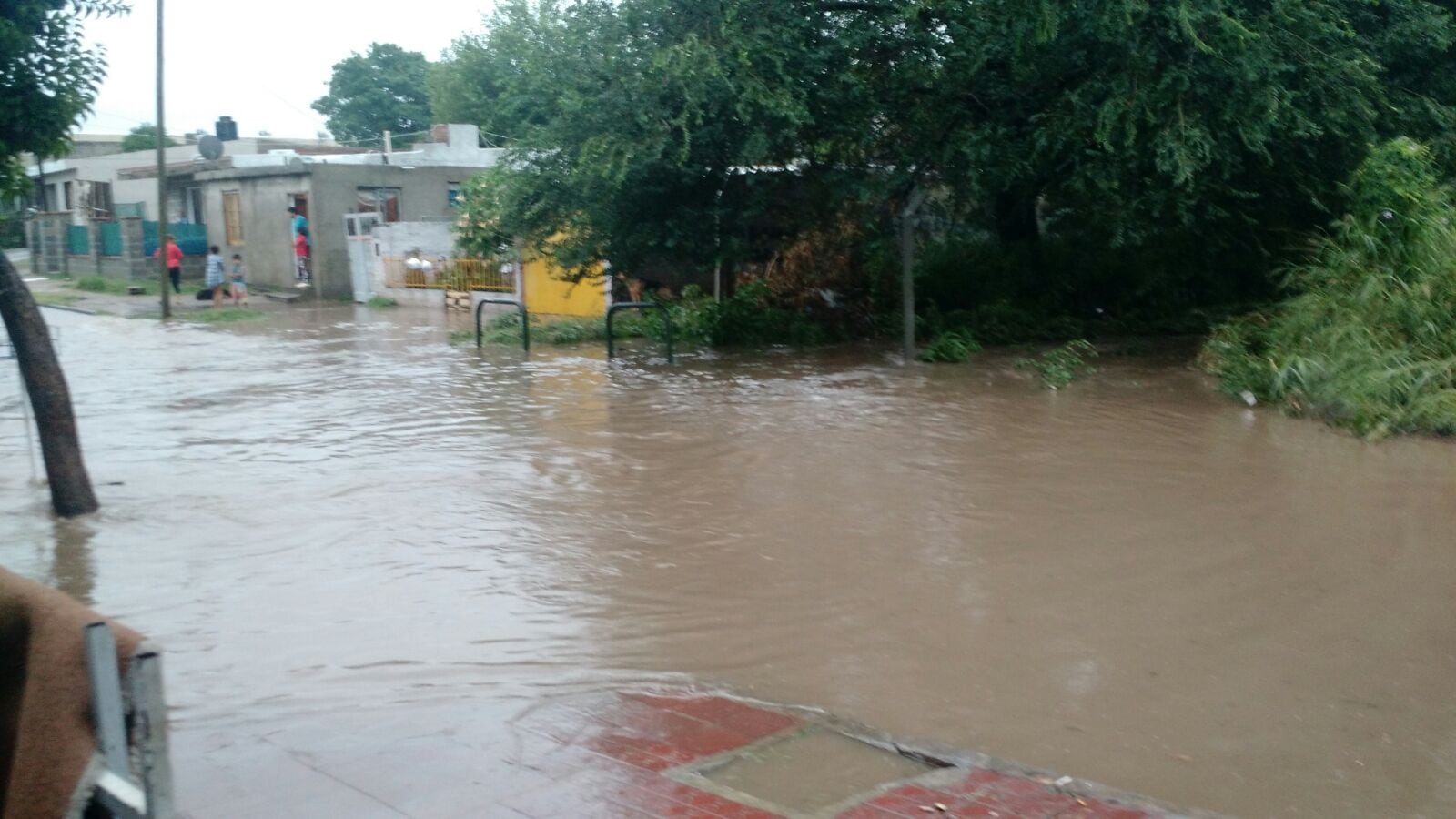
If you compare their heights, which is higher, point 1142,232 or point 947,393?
point 1142,232

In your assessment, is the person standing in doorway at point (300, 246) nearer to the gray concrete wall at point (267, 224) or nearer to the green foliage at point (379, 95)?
the gray concrete wall at point (267, 224)

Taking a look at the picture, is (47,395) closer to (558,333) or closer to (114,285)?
(558,333)

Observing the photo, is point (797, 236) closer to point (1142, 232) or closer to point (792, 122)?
point (792, 122)

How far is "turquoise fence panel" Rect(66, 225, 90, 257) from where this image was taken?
Answer: 3862 cm

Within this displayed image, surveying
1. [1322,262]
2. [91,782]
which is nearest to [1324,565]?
[91,782]

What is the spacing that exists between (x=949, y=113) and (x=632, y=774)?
1235 centimetres

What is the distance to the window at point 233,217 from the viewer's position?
3481 centimetres

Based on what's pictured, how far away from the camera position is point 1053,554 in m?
7.91

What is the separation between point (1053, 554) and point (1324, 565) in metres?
1.54

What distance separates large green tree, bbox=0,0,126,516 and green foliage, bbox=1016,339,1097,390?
31.6 feet

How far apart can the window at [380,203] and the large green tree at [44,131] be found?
23.3 m

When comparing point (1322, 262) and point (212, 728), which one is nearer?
point (212, 728)

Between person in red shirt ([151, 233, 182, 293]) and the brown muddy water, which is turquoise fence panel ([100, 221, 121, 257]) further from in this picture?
the brown muddy water

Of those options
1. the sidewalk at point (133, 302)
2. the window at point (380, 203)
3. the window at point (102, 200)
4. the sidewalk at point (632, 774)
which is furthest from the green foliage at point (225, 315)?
the sidewalk at point (632, 774)
